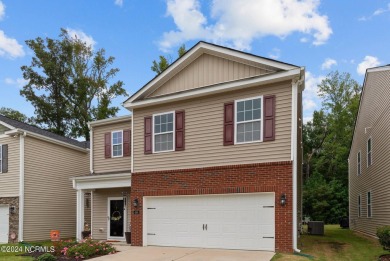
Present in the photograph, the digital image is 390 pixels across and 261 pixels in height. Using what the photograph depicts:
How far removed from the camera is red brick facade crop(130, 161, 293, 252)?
11.7 metres

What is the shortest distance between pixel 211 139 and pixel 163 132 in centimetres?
221

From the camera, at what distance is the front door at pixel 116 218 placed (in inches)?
680

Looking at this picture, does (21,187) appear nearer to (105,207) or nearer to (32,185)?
(32,185)

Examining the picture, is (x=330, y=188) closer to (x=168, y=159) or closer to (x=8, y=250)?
(x=168, y=159)

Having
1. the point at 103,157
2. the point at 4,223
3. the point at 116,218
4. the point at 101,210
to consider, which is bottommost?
the point at 4,223

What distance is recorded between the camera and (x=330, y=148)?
39781mm

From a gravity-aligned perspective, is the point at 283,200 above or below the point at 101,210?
above

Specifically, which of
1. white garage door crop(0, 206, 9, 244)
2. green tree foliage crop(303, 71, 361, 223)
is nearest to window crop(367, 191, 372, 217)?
green tree foliage crop(303, 71, 361, 223)

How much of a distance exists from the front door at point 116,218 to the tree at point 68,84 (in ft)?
64.0

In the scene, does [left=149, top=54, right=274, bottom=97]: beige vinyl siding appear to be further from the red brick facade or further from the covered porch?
the covered porch

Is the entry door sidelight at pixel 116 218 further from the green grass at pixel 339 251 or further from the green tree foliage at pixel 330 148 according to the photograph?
the green tree foliage at pixel 330 148

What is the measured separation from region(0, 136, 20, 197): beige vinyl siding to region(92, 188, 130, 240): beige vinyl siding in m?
4.09

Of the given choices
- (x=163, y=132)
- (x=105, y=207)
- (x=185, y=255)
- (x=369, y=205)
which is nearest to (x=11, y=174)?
(x=105, y=207)

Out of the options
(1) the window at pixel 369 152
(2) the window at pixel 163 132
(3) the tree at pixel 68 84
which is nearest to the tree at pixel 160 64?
(3) the tree at pixel 68 84
